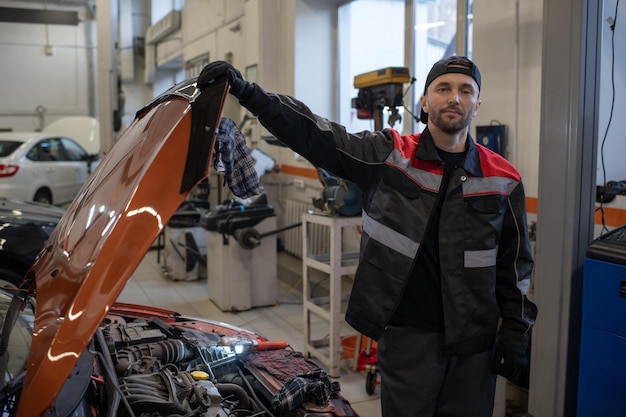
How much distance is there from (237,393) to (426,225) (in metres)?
0.88

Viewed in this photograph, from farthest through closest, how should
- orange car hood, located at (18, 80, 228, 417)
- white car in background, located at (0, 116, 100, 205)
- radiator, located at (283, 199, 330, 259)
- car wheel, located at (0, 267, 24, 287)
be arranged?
1. white car in background, located at (0, 116, 100, 205)
2. radiator, located at (283, 199, 330, 259)
3. car wheel, located at (0, 267, 24, 287)
4. orange car hood, located at (18, 80, 228, 417)

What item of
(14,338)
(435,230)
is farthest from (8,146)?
(435,230)

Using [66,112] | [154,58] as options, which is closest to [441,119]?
[154,58]

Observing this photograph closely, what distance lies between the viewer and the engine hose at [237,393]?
1986 mm

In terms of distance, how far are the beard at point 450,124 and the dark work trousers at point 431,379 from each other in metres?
0.69

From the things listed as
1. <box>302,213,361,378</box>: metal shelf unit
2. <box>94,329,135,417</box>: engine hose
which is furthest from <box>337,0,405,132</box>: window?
<box>94,329,135,417</box>: engine hose

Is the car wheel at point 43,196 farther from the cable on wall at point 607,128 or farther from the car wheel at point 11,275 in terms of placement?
the cable on wall at point 607,128

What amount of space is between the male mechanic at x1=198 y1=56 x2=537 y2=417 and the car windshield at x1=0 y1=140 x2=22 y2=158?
8.23 meters

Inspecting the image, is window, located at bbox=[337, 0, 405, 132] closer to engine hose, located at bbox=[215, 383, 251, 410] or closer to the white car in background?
engine hose, located at bbox=[215, 383, 251, 410]

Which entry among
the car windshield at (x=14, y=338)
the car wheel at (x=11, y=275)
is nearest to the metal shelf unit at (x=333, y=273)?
the car wheel at (x=11, y=275)

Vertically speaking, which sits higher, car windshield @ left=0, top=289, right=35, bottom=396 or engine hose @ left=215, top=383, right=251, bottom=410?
car windshield @ left=0, top=289, right=35, bottom=396

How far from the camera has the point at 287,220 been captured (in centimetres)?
707

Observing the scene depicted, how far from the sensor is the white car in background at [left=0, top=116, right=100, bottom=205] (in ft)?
28.1

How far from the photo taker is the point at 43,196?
9.25 meters
